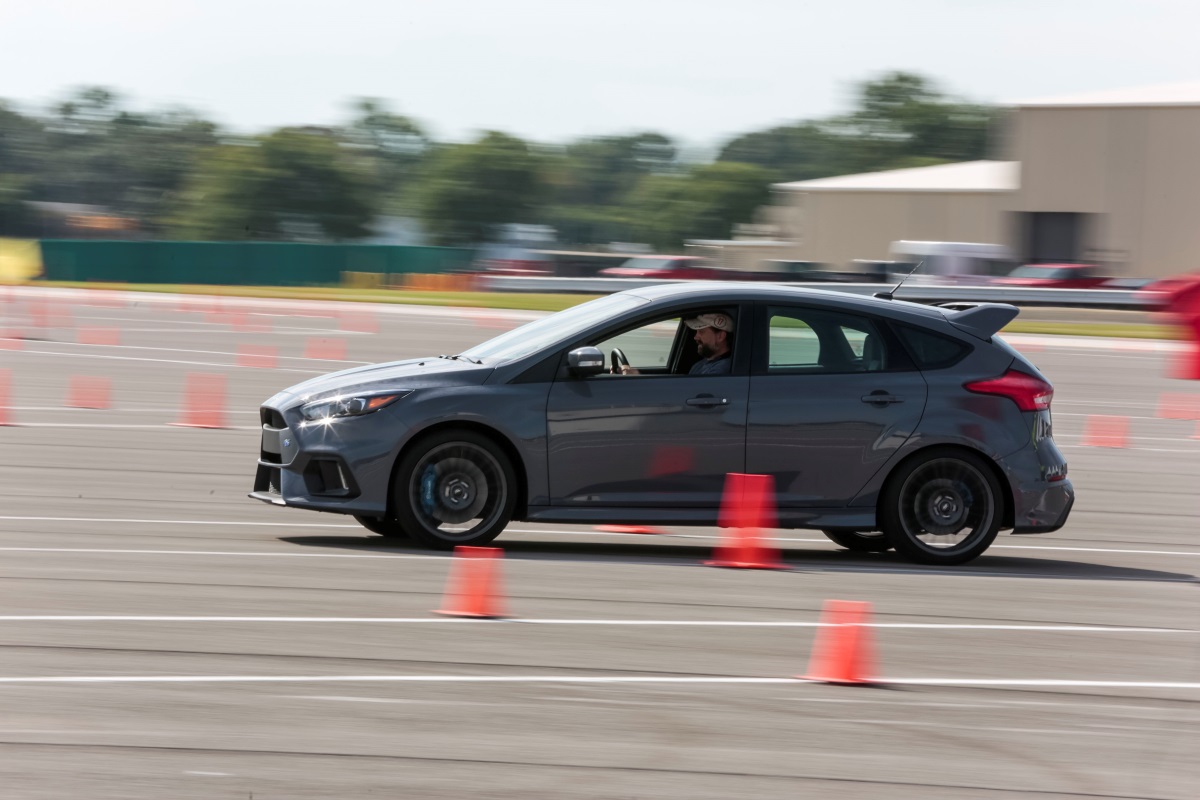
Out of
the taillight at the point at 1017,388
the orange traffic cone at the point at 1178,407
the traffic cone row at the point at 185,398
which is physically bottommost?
the traffic cone row at the point at 185,398

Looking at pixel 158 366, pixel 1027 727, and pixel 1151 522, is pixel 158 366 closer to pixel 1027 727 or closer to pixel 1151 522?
pixel 1151 522

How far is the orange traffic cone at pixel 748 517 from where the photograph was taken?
9.00 m

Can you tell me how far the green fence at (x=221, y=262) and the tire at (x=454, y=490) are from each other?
50.7 metres

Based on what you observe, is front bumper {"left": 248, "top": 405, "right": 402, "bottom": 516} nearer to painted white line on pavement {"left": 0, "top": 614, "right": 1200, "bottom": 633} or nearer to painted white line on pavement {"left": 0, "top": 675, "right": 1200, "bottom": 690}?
painted white line on pavement {"left": 0, "top": 614, "right": 1200, "bottom": 633}

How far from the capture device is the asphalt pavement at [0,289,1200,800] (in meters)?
5.07

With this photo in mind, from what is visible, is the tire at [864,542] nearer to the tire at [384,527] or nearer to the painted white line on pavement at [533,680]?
the tire at [384,527]

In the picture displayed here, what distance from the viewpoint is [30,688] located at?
19.1 ft

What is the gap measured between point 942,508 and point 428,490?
2969 millimetres

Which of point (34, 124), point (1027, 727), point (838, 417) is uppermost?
point (34, 124)

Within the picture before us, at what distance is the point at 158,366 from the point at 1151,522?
1578 cm

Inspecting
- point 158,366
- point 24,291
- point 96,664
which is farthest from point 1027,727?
point 24,291

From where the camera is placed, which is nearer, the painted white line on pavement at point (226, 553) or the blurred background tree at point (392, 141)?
the painted white line on pavement at point (226, 553)

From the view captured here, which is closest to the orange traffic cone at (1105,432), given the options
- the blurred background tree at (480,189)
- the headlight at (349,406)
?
the headlight at (349,406)

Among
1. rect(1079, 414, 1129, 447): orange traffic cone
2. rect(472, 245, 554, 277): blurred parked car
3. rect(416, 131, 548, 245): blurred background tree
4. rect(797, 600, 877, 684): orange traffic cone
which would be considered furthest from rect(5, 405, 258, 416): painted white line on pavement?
rect(416, 131, 548, 245): blurred background tree
